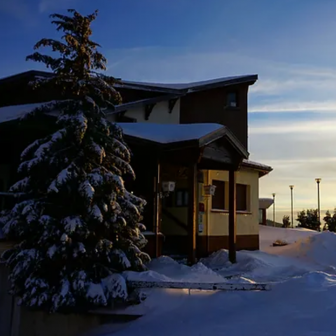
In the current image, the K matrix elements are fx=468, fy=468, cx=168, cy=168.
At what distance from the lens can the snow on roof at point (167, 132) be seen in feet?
35.5

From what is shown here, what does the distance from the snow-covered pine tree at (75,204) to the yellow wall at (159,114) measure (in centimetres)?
621

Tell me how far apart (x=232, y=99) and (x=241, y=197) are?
383 centimetres

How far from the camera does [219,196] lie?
15.6m

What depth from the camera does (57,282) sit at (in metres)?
7.38

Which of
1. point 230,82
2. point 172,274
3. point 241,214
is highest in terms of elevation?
point 230,82

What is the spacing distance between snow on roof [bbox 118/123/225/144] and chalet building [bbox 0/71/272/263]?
0.02 meters

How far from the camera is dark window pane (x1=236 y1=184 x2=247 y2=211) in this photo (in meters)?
16.6

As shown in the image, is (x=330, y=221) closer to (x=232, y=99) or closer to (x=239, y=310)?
(x=232, y=99)

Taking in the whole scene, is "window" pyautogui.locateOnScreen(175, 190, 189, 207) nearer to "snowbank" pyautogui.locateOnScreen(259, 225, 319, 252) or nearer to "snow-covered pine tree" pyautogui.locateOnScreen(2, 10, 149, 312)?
"snowbank" pyautogui.locateOnScreen(259, 225, 319, 252)

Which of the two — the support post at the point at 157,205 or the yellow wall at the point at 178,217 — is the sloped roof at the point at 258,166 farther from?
the support post at the point at 157,205

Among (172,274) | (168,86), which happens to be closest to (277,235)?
(168,86)

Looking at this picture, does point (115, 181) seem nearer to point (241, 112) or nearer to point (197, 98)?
point (197, 98)

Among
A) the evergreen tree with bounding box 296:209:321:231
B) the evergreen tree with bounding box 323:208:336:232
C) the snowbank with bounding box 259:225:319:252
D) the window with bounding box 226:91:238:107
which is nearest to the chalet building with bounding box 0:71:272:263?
the window with bounding box 226:91:238:107

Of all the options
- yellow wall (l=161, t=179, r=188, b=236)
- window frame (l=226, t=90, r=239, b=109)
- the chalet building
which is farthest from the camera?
window frame (l=226, t=90, r=239, b=109)
